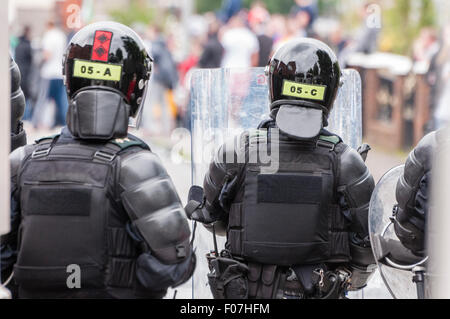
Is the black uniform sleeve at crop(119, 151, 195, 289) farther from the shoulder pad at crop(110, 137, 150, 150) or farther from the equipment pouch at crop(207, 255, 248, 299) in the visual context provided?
the equipment pouch at crop(207, 255, 248, 299)

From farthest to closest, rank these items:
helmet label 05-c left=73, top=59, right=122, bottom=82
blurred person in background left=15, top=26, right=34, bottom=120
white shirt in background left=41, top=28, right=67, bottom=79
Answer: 1. blurred person in background left=15, top=26, right=34, bottom=120
2. white shirt in background left=41, top=28, right=67, bottom=79
3. helmet label 05-c left=73, top=59, right=122, bottom=82

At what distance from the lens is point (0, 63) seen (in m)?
3.01

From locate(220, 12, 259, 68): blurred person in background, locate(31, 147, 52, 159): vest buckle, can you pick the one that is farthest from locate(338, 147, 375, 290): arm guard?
locate(220, 12, 259, 68): blurred person in background

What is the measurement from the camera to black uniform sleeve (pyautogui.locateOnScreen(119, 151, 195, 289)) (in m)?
3.70

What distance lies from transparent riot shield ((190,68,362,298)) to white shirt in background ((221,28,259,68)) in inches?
351

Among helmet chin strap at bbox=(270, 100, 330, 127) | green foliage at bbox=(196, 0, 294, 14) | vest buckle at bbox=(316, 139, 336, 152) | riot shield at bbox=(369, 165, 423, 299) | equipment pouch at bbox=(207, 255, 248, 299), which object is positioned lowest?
equipment pouch at bbox=(207, 255, 248, 299)

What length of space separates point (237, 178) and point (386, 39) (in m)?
15.8

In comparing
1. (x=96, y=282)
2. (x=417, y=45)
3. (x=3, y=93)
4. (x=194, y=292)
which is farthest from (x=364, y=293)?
(x=417, y=45)

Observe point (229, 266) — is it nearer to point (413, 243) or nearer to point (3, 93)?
point (413, 243)

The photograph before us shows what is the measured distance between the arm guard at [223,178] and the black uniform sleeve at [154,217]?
71cm

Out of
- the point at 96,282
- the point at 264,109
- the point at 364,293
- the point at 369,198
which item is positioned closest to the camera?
the point at 96,282

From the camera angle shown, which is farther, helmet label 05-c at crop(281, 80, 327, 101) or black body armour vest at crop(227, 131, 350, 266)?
helmet label 05-c at crop(281, 80, 327, 101)

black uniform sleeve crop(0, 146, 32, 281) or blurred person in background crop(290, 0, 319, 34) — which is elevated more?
blurred person in background crop(290, 0, 319, 34)

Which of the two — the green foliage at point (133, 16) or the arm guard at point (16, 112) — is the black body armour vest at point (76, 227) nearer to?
the arm guard at point (16, 112)
